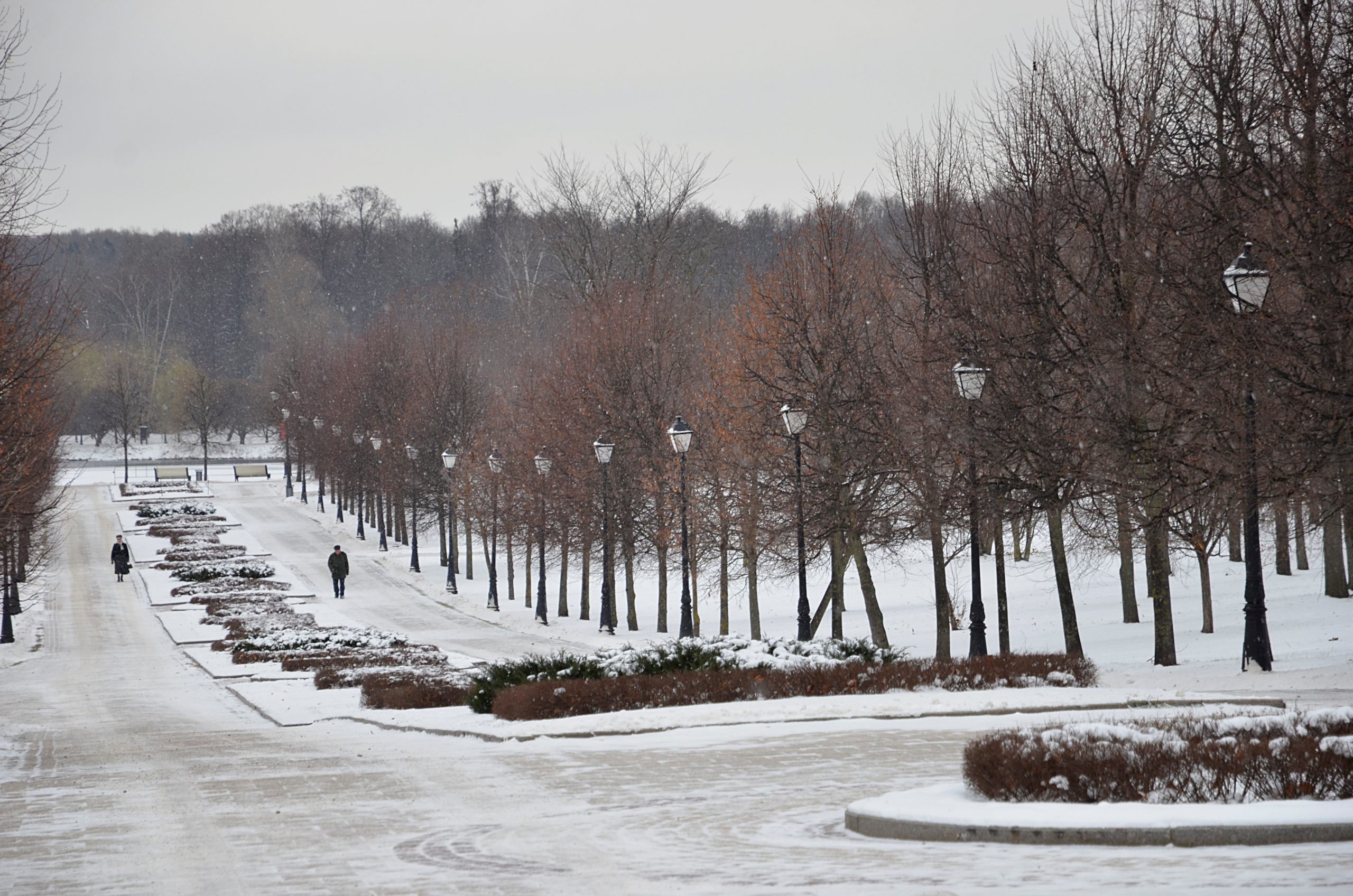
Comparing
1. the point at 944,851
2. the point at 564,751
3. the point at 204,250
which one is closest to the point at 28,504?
the point at 564,751

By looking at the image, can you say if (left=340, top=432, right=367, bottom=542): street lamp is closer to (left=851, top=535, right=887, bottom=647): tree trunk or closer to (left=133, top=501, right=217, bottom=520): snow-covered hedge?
(left=133, top=501, right=217, bottom=520): snow-covered hedge

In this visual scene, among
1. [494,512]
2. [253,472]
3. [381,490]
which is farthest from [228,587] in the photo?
[253,472]

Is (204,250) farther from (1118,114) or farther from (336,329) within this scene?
(1118,114)

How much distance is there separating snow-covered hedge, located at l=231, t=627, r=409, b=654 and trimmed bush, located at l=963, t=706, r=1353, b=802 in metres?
24.5

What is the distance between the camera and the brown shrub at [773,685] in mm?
15859

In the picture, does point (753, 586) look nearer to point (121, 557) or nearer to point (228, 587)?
point (228, 587)

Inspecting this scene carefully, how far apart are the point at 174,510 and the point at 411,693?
209 feet

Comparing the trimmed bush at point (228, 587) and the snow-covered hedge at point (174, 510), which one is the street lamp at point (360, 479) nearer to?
the trimmed bush at point (228, 587)

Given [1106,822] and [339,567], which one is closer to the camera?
[1106,822]

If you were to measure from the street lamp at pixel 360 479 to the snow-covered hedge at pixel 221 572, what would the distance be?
10.1 meters

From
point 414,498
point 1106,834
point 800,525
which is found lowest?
point 1106,834

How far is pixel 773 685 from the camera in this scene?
53.0 feet

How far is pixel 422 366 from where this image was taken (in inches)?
2375

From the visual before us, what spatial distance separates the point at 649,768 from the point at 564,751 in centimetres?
169
